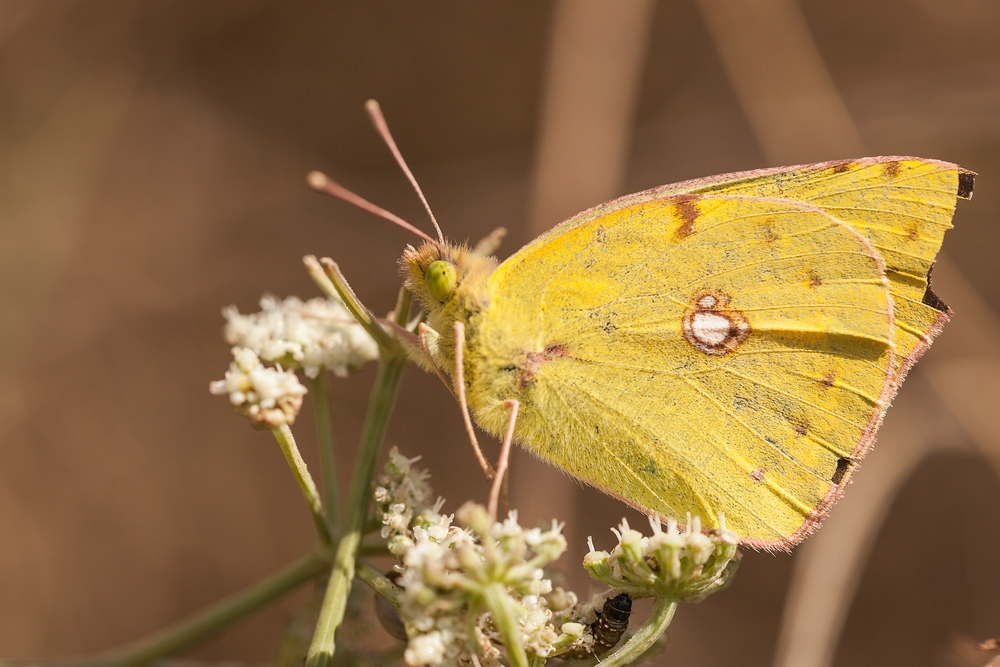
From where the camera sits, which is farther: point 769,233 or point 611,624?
point 769,233

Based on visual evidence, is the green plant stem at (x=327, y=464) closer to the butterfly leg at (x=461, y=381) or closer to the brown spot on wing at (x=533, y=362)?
the butterfly leg at (x=461, y=381)

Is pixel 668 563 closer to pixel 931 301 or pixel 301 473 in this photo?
pixel 301 473

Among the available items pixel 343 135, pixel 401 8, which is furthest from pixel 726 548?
pixel 401 8

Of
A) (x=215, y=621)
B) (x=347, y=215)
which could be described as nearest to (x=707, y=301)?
(x=215, y=621)

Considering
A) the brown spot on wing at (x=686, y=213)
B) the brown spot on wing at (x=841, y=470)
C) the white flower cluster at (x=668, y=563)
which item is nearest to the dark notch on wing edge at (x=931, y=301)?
the brown spot on wing at (x=841, y=470)

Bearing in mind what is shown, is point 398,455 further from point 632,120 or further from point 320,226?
point 632,120

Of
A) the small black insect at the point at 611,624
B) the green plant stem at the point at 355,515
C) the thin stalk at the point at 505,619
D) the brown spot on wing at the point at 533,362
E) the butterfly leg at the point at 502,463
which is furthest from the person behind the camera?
the brown spot on wing at the point at 533,362

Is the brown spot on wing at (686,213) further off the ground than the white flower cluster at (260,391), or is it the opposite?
the brown spot on wing at (686,213)

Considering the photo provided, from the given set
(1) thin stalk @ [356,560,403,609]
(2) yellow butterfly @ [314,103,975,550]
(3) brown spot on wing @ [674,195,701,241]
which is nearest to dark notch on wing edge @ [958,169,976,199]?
(2) yellow butterfly @ [314,103,975,550]
